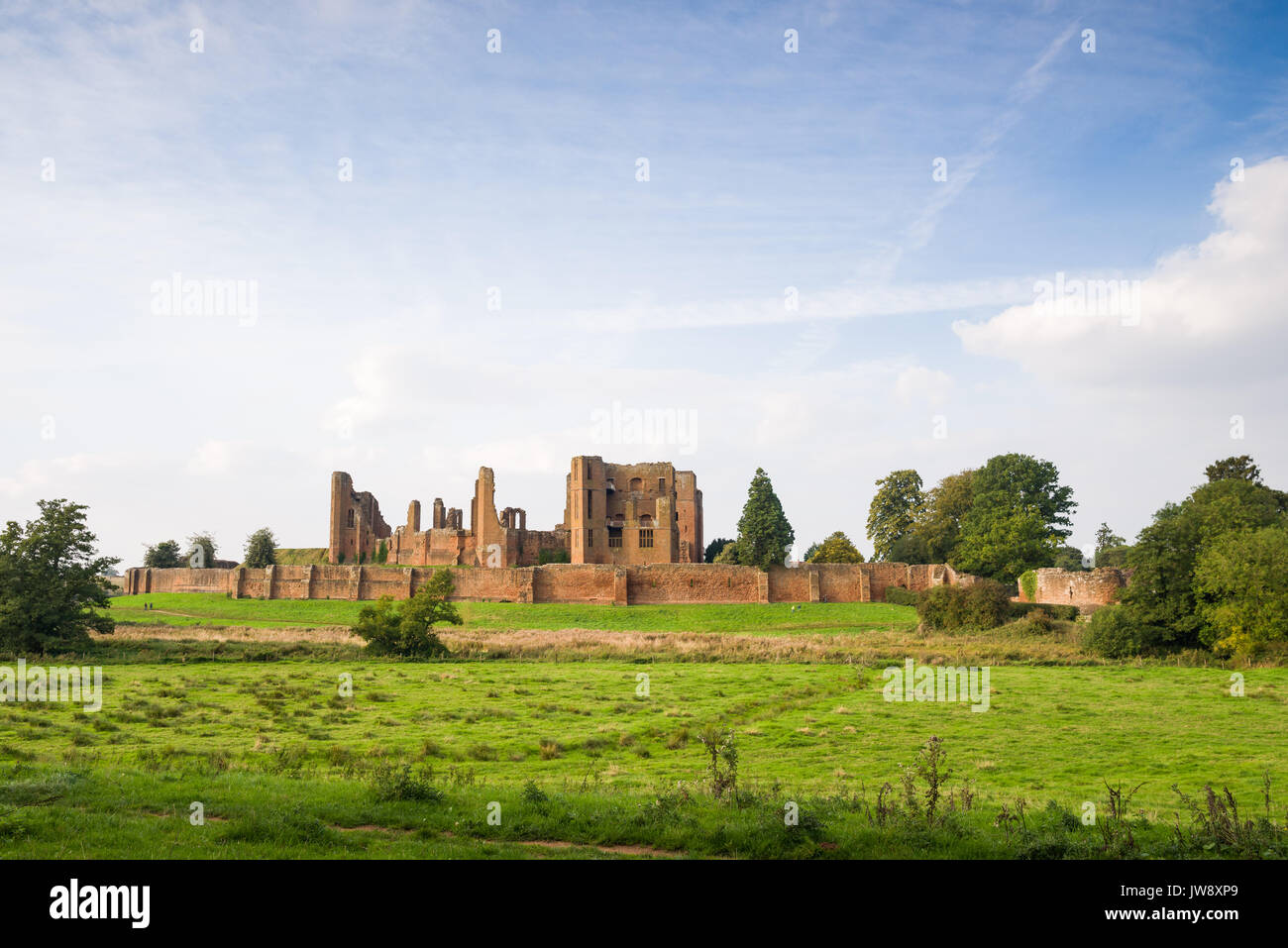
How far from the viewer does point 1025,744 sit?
57.7ft

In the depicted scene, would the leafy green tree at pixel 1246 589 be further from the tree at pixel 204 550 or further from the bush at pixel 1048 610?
the tree at pixel 204 550

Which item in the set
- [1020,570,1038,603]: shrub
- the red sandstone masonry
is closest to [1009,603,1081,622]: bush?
[1020,570,1038,603]: shrub

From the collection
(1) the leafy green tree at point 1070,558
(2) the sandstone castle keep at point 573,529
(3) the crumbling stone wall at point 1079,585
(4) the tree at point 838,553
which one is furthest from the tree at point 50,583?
(1) the leafy green tree at point 1070,558

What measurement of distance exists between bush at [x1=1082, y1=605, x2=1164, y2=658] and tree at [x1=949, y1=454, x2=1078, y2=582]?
24507mm

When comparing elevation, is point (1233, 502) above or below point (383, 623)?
above

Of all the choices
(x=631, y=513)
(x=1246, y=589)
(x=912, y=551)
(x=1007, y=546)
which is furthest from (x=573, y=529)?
(x=1246, y=589)

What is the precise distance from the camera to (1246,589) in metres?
33.0

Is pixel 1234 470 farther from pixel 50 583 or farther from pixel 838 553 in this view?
pixel 50 583

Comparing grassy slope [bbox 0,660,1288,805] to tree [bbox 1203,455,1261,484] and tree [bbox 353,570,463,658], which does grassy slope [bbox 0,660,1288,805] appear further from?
tree [bbox 1203,455,1261,484]

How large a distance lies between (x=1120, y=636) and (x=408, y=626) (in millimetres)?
29577

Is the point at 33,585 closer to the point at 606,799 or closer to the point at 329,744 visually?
the point at 329,744

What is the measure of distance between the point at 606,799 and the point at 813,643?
103 ft
